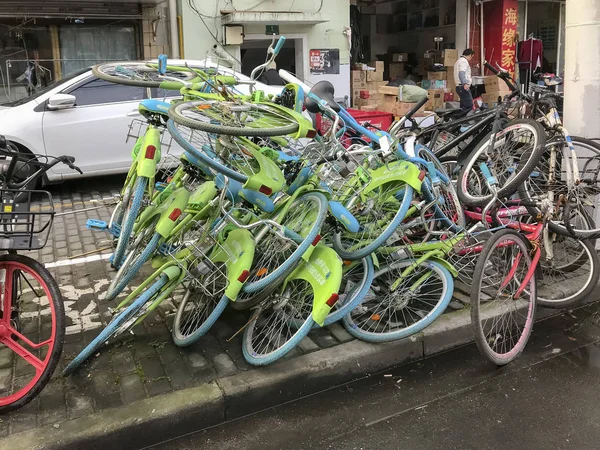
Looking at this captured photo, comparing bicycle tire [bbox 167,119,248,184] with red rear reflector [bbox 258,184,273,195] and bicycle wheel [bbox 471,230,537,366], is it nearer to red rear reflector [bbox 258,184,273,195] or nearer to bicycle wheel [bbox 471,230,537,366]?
red rear reflector [bbox 258,184,273,195]

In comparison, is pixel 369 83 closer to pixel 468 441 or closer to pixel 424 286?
pixel 424 286

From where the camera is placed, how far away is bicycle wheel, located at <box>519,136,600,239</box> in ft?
15.7

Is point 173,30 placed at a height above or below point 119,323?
above

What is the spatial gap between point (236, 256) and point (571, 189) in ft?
10.1

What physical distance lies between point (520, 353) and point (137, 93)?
659 cm

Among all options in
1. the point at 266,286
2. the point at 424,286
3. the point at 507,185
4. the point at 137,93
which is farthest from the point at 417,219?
the point at 137,93

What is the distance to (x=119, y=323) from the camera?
3523 mm

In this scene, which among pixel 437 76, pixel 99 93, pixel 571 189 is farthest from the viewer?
pixel 437 76

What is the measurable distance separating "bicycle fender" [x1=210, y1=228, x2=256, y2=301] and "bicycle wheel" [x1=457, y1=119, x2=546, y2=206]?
2.28 meters

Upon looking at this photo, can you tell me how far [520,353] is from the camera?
405cm

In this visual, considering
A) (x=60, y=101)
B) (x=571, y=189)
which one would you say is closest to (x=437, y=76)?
(x=60, y=101)

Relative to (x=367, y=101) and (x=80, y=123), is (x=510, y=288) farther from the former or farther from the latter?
(x=367, y=101)

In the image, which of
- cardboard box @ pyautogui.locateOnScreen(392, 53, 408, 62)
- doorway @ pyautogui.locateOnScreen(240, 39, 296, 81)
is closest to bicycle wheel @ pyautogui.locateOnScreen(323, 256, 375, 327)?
doorway @ pyautogui.locateOnScreen(240, 39, 296, 81)

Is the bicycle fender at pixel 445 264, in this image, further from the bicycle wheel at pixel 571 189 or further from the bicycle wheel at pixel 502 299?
the bicycle wheel at pixel 571 189
